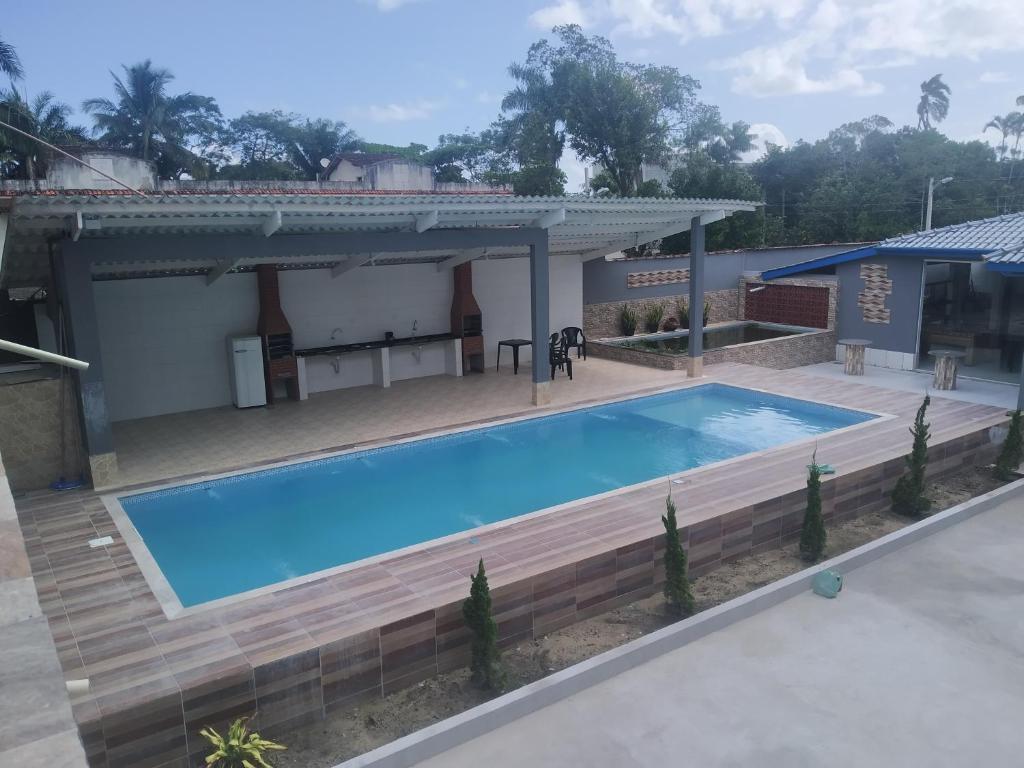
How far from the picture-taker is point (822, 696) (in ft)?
17.4

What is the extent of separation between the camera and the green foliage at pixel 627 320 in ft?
59.7

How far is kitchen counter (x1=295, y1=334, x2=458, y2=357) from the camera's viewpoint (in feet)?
44.8

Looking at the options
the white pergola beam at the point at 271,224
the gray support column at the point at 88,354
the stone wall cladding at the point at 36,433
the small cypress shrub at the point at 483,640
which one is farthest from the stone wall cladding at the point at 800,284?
the stone wall cladding at the point at 36,433

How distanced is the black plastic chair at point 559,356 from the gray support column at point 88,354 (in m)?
7.98

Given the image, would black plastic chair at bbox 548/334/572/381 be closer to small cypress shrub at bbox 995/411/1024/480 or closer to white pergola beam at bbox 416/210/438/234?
white pergola beam at bbox 416/210/438/234

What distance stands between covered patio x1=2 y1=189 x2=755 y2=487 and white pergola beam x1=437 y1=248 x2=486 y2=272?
2.4 inches

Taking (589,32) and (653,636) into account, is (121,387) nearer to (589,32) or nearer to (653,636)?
(653,636)

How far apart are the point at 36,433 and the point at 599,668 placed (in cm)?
740

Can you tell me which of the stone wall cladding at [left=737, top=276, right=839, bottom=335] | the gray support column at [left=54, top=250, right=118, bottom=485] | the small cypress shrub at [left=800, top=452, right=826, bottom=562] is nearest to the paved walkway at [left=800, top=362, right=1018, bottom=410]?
the stone wall cladding at [left=737, top=276, right=839, bottom=335]

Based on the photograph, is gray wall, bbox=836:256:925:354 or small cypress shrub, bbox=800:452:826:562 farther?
gray wall, bbox=836:256:925:354

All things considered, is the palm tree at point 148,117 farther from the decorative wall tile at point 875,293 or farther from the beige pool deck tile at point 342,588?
the decorative wall tile at point 875,293

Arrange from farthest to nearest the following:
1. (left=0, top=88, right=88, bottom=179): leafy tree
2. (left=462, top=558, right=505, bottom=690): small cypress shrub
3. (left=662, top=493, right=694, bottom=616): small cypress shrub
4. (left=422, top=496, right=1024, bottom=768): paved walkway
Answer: (left=0, top=88, right=88, bottom=179): leafy tree
(left=662, top=493, right=694, bottom=616): small cypress shrub
(left=462, top=558, right=505, bottom=690): small cypress shrub
(left=422, top=496, right=1024, bottom=768): paved walkway

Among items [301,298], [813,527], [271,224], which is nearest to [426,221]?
[271,224]

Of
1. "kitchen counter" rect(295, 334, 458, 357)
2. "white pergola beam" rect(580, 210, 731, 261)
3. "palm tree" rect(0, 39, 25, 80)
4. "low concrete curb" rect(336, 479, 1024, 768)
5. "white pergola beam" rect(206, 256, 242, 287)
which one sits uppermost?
"palm tree" rect(0, 39, 25, 80)
